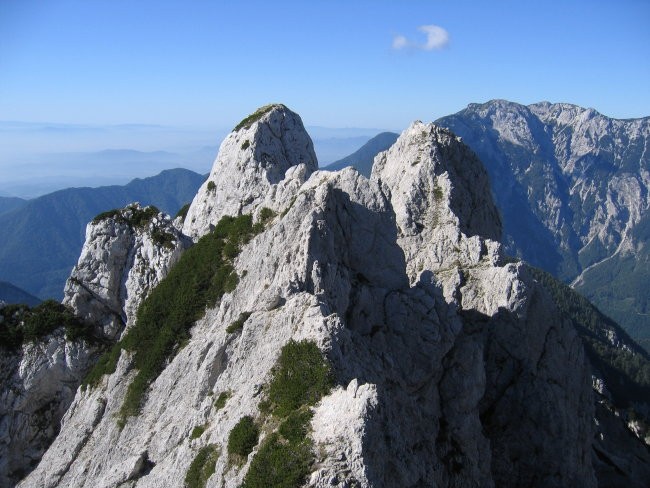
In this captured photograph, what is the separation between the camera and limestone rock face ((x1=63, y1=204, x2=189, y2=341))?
4381 centimetres

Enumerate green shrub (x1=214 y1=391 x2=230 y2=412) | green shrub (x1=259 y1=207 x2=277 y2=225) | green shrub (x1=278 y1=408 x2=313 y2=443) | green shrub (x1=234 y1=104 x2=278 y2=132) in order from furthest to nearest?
→ green shrub (x1=234 y1=104 x2=278 y2=132) → green shrub (x1=259 y1=207 x2=277 y2=225) → green shrub (x1=214 y1=391 x2=230 y2=412) → green shrub (x1=278 y1=408 x2=313 y2=443)

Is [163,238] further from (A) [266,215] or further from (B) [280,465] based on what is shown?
(B) [280,465]

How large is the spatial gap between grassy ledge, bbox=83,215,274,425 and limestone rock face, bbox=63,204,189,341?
3.88 meters

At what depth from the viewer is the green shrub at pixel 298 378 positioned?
23922mm

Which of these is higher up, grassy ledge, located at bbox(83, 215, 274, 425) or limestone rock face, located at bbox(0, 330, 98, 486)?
grassy ledge, located at bbox(83, 215, 274, 425)

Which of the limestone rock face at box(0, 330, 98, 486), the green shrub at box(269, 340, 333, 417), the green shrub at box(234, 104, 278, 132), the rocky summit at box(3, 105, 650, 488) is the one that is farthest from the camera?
the green shrub at box(234, 104, 278, 132)

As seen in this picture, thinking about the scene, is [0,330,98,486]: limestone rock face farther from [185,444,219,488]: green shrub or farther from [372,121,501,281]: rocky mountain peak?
[372,121,501,281]: rocky mountain peak

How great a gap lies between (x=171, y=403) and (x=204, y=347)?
12.2ft

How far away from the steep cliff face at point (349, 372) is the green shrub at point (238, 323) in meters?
0.12

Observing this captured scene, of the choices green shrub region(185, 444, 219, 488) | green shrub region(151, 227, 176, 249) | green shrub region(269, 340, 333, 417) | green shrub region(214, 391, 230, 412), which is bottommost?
green shrub region(185, 444, 219, 488)

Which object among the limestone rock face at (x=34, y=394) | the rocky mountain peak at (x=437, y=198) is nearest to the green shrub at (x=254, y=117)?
the rocky mountain peak at (x=437, y=198)

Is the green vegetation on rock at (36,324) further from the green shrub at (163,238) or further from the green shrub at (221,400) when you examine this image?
Answer: the green shrub at (221,400)

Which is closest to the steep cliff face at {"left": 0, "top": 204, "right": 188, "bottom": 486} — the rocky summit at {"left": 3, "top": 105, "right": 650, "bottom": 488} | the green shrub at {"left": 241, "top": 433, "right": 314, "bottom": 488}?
the rocky summit at {"left": 3, "top": 105, "right": 650, "bottom": 488}

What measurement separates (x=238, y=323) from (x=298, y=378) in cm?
739
